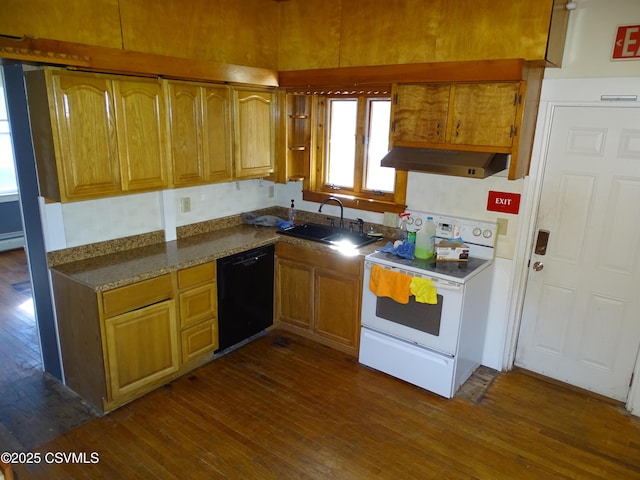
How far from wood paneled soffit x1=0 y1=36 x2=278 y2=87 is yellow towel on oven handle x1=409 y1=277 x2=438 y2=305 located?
6.48 ft

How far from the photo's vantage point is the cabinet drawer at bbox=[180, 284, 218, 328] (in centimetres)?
313

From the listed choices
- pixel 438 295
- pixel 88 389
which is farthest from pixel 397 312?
pixel 88 389

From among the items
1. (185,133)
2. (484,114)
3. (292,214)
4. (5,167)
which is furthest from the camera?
(5,167)

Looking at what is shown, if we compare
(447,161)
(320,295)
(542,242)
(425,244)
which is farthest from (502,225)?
(320,295)

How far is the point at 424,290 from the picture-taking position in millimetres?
2977

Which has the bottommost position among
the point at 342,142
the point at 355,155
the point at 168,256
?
the point at 168,256

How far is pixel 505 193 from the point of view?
10.5ft

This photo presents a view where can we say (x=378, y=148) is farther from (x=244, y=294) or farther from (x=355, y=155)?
(x=244, y=294)

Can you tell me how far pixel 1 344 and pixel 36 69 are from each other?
2356mm

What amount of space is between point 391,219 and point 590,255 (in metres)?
1.43

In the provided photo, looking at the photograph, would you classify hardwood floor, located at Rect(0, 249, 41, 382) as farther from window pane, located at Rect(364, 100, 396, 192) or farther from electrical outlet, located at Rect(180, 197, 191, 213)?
window pane, located at Rect(364, 100, 396, 192)

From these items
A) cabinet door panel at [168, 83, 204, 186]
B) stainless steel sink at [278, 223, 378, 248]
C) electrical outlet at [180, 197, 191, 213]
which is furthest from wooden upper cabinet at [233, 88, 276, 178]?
stainless steel sink at [278, 223, 378, 248]

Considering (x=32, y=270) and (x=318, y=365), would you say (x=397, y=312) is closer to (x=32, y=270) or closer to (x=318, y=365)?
(x=318, y=365)

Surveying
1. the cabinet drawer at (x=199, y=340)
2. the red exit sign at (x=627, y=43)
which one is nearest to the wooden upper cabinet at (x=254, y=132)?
the cabinet drawer at (x=199, y=340)
